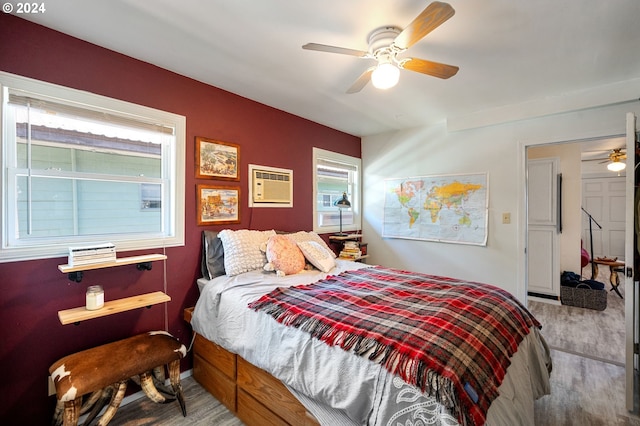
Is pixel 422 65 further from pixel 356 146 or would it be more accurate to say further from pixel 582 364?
pixel 582 364

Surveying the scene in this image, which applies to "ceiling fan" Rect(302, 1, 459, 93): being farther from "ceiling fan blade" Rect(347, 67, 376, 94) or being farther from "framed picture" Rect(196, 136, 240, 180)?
"framed picture" Rect(196, 136, 240, 180)

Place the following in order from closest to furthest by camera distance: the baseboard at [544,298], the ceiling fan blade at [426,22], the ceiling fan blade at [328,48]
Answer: the ceiling fan blade at [426,22] < the ceiling fan blade at [328,48] < the baseboard at [544,298]

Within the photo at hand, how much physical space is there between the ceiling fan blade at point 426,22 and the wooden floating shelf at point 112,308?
7.35 ft

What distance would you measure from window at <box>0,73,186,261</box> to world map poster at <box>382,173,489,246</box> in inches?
107

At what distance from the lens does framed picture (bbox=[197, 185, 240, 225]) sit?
252 centimetres

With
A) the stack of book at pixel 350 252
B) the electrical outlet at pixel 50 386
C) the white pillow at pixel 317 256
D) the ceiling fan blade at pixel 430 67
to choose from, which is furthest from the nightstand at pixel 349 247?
the electrical outlet at pixel 50 386

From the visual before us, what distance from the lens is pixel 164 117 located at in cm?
229

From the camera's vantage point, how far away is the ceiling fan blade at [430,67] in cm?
176

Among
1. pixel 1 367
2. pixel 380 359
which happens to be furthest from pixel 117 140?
pixel 380 359

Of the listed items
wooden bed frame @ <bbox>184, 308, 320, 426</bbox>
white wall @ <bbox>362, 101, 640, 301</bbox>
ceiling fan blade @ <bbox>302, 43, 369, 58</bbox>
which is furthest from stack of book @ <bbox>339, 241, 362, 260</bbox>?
ceiling fan blade @ <bbox>302, 43, 369, 58</bbox>

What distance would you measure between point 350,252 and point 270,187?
134cm

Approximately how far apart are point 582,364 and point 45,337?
4109mm

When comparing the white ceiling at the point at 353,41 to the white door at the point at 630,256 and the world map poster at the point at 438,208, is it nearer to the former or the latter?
the white door at the point at 630,256

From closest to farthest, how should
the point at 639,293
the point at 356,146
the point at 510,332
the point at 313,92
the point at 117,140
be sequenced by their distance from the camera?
1. the point at 510,332
2. the point at 639,293
3. the point at 117,140
4. the point at 313,92
5. the point at 356,146
